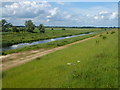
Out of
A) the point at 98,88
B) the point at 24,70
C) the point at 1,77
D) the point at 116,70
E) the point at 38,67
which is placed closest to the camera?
the point at 98,88

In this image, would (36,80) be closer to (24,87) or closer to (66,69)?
(24,87)

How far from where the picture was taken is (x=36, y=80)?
9945 millimetres

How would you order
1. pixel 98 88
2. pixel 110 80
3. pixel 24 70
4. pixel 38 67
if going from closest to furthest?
pixel 98 88 < pixel 110 80 < pixel 24 70 < pixel 38 67

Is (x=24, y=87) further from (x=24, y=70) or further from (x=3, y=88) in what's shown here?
(x=24, y=70)

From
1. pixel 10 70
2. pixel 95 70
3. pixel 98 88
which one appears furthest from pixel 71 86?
pixel 10 70

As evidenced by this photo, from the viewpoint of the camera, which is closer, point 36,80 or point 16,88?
point 16,88

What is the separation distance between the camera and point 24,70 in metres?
12.2

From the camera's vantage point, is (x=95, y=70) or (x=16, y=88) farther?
(x=95, y=70)

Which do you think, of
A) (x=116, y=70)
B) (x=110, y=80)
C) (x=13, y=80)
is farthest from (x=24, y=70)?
(x=116, y=70)

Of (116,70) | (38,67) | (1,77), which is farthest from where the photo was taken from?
(38,67)

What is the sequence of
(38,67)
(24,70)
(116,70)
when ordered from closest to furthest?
(116,70) → (24,70) → (38,67)

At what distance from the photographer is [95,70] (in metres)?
11.6

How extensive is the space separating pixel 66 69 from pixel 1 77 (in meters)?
5.92

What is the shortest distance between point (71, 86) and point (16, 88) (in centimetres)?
395
